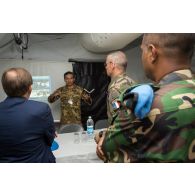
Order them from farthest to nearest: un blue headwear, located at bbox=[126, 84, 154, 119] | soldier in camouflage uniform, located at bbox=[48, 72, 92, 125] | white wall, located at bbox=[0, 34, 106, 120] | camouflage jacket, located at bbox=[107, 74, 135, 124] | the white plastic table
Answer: white wall, located at bbox=[0, 34, 106, 120], soldier in camouflage uniform, located at bbox=[48, 72, 92, 125], camouflage jacket, located at bbox=[107, 74, 135, 124], the white plastic table, un blue headwear, located at bbox=[126, 84, 154, 119]

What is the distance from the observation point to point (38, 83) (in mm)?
3697

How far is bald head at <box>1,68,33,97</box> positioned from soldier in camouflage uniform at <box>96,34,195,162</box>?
0.72 m

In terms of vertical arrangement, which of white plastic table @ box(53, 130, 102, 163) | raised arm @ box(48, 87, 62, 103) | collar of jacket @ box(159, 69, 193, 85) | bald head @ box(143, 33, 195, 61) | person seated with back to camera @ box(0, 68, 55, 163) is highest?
bald head @ box(143, 33, 195, 61)

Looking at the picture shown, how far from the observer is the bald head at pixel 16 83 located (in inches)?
49.6

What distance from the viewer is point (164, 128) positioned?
605 mm

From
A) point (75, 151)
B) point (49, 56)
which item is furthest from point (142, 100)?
point (49, 56)

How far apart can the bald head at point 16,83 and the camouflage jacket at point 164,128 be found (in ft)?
2.49

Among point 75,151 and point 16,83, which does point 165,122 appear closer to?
point 16,83

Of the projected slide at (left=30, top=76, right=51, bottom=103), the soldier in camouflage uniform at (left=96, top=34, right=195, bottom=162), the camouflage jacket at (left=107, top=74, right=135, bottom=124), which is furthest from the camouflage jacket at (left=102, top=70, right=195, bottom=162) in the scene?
A: the projected slide at (left=30, top=76, right=51, bottom=103)

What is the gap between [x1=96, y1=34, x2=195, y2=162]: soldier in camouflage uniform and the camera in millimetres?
604

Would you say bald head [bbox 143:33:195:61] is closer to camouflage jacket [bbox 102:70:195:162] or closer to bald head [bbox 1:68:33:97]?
camouflage jacket [bbox 102:70:195:162]

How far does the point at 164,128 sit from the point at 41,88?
3259 mm

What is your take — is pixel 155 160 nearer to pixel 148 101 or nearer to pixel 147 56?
pixel 148 101

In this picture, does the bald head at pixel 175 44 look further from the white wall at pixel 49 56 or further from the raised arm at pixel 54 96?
the white wall at pixel 49 56
